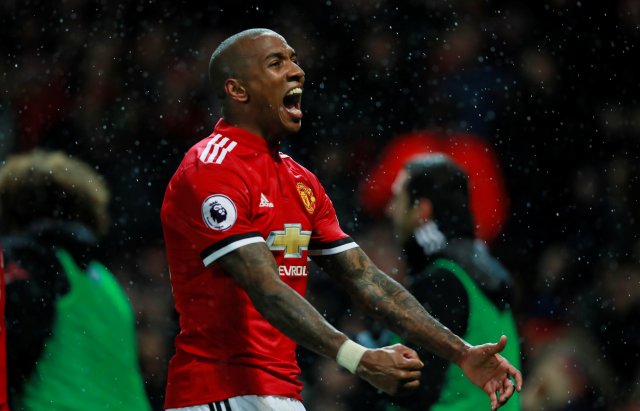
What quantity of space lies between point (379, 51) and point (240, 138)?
2.71 meters

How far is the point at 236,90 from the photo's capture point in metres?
2.82

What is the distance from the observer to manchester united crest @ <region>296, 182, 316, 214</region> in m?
2.79

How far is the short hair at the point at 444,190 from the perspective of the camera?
470 centimetres

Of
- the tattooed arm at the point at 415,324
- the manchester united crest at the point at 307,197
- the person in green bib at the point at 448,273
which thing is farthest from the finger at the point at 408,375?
the person in green bib at the point at 448,273

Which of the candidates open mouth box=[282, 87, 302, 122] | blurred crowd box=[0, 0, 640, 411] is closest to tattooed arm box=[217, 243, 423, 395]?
open mouth box=[282, 87, 302, 122]

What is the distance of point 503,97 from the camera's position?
5.31 metres

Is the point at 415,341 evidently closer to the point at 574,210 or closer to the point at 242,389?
the point at 242,389

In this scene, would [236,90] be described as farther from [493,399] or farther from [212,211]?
[493,399]

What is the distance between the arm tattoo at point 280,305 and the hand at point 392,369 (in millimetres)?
89

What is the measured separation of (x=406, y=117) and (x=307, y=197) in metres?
2.46

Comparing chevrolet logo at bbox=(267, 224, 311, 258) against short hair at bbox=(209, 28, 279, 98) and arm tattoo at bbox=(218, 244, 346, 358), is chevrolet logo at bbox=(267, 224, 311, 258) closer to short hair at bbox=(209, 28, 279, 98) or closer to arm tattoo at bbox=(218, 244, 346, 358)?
arm tattoo at bbox=(218, 244, 346, 358)

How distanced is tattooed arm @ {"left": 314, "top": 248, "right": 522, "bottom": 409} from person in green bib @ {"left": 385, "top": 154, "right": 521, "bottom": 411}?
1.32m

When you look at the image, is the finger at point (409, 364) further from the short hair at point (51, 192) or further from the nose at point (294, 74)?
the short hair at point (51, 192)

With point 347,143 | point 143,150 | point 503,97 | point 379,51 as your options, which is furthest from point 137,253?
point 503,97
